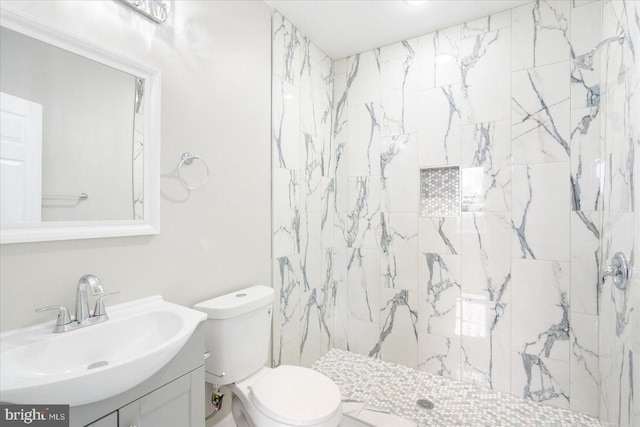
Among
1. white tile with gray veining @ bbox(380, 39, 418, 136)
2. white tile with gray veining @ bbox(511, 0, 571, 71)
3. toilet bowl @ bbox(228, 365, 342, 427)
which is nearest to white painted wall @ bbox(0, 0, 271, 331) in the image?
toilet bowl @ bbox(228, 365, 342, 427)

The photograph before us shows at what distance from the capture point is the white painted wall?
105cm

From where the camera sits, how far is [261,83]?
1.95m

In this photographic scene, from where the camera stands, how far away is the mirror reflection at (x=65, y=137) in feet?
3.20

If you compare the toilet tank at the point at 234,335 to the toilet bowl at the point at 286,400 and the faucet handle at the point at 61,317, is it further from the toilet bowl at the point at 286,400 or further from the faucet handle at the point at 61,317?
the faucet handle at the point at 61,317

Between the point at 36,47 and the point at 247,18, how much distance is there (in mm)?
1161

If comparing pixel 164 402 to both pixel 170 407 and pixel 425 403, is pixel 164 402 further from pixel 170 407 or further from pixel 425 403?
pixel 425 403

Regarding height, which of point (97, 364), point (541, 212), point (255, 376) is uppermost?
point (541, 212)

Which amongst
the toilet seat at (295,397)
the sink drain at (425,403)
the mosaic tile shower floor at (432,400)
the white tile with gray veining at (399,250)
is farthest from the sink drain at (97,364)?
the white tile with gray veining at (399,250)

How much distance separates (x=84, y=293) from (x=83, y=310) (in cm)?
6

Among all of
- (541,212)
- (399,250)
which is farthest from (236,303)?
(541,212)

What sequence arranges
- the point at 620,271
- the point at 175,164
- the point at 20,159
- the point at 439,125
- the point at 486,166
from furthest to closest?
the point at 439,125 < the point at 486,166 < the point at 175,164 < the point at 620,271 < the point at 20,159

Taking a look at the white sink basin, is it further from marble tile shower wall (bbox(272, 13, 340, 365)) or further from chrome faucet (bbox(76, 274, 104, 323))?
marble tile shower wall (bbox(272, 13, 340, 365))

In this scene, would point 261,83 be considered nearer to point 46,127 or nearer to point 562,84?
point 46,127

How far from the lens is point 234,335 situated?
1.45m
